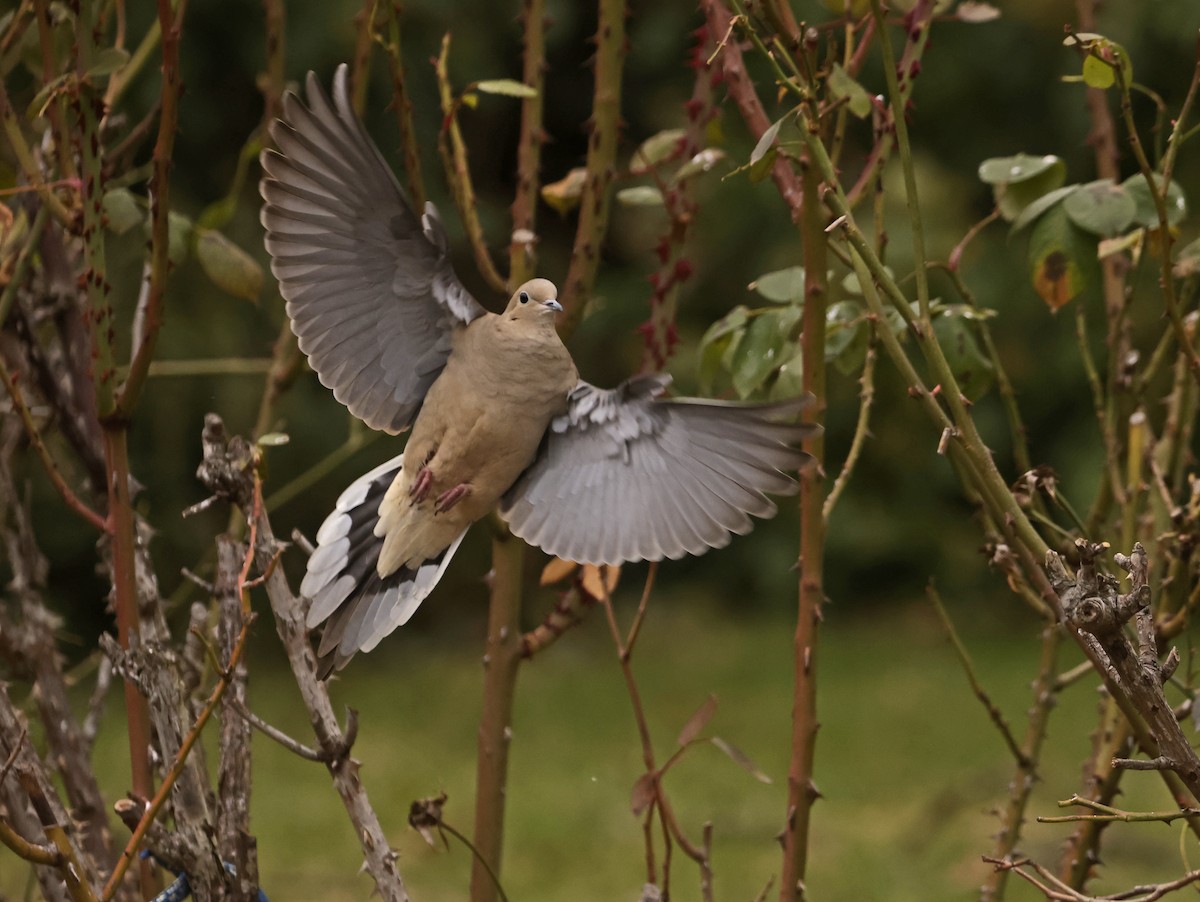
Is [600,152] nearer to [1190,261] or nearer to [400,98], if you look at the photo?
[400,98]

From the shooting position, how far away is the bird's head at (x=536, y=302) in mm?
1188

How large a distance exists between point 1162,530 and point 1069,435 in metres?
3.11

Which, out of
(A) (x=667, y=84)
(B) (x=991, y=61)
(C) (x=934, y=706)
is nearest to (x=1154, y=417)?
(C) (x=934, y=706)

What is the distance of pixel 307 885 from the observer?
2.71 meters

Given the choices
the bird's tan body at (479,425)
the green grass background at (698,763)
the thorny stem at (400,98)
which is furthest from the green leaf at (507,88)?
the green grass background at (698,763)

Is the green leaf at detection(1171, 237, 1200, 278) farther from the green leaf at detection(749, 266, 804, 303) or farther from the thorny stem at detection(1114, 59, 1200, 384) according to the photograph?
the green leaf at detection(749, 266, 804, 303)

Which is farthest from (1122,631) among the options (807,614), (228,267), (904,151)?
(228,267)

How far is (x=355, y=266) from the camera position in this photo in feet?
4.05

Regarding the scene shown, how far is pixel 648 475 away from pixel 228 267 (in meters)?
0.45

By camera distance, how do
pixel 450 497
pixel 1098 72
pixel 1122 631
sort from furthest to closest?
pixel 450 497 < pixel 1098 72 < pixel 1122 631

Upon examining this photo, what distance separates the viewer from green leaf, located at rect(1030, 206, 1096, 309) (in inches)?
44.7

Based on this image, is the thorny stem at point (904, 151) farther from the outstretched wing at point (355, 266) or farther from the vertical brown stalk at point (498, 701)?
the vertical brown stalk at point (498, 701)

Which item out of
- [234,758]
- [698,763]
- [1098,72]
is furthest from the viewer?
[698,763]

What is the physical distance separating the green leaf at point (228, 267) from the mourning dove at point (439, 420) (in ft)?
0.56
